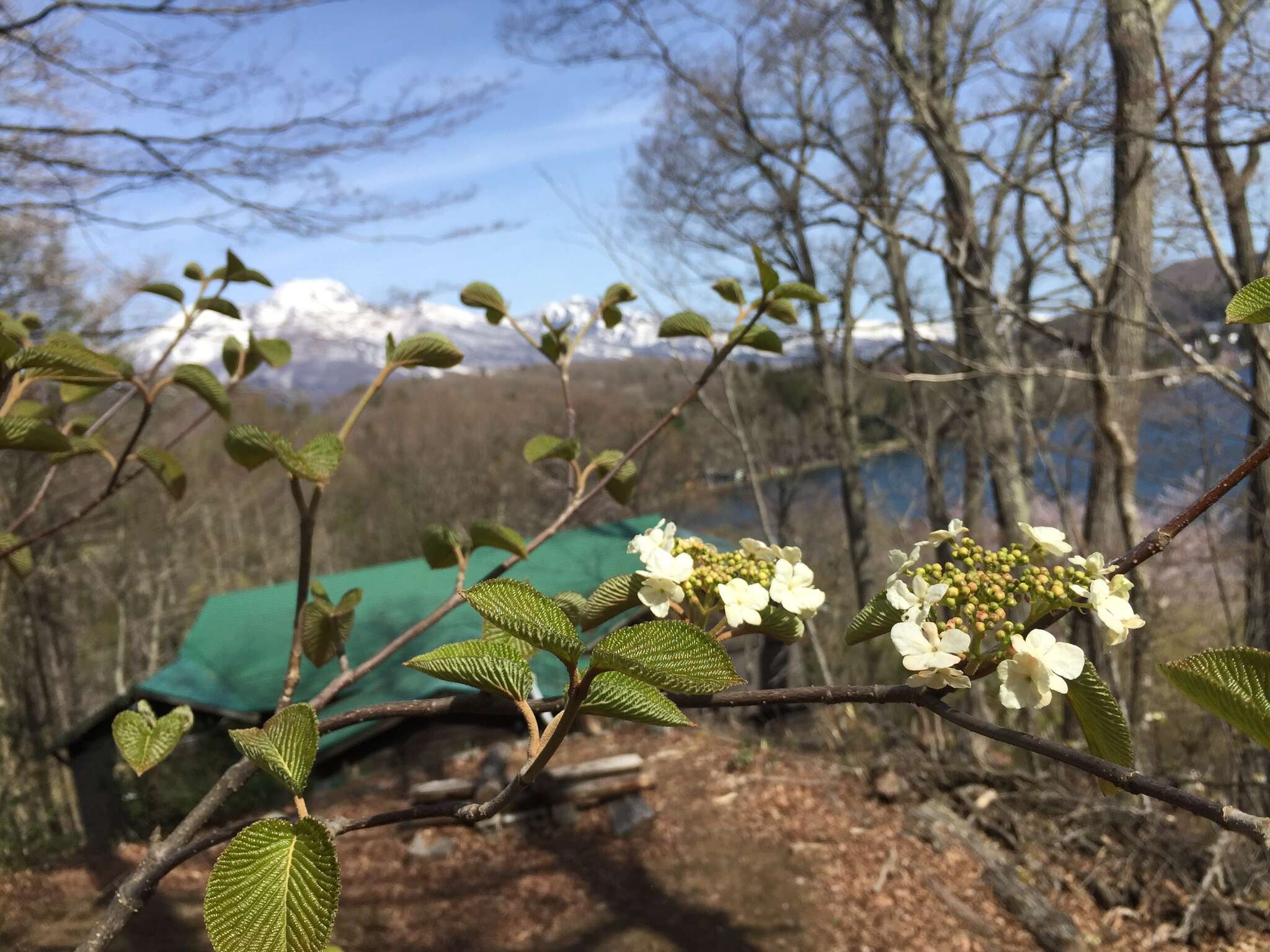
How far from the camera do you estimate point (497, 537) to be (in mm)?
1019

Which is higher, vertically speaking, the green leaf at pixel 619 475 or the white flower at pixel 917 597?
the green leaf at pixel 619 475

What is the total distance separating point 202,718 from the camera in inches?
269

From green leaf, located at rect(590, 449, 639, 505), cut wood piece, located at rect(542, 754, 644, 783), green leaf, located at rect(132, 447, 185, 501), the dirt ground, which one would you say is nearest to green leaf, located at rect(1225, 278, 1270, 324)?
green leaf, located at rect(590, 449, 639, 505)

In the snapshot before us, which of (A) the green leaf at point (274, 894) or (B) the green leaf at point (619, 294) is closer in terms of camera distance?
(A) the green leaf at point (274, 894)

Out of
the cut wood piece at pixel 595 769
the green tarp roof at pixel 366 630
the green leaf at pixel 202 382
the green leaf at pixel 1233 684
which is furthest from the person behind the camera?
the green tarp roof at pixel 366 630

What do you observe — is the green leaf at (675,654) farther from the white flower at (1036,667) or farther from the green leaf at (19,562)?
the green leaf at (19,562)

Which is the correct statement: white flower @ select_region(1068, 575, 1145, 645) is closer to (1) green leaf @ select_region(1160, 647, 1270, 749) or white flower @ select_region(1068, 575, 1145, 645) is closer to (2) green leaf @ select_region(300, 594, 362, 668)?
(1) green leaf @ select_region(1160, 647, 1270, 749)

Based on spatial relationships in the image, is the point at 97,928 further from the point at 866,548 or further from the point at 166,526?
the point at 166,526

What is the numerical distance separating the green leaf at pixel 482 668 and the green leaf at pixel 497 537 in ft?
1.44

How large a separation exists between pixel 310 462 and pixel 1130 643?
4302mm

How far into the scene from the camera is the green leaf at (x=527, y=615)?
0.44 metres

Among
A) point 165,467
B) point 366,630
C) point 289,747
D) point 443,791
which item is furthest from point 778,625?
point 366,630

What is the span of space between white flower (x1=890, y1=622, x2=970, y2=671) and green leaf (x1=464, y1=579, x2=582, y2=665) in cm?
22

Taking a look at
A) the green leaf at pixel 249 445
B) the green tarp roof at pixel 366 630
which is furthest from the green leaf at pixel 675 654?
the green tarp roof at pixel 366 630
